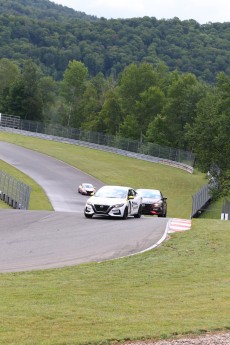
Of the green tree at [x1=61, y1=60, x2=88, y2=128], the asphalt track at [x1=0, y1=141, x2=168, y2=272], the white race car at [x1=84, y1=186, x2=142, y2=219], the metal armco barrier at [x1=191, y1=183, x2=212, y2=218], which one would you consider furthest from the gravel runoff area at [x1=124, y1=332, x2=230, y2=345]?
the green tree at [x1=61, y1=60, x2=88, y2=128]

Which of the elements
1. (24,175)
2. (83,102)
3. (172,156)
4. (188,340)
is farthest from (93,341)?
(83,102)

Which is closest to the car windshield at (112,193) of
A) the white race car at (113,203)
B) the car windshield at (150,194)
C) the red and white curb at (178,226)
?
the white race car at (113,203)

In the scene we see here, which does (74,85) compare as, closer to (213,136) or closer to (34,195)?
(213,136)

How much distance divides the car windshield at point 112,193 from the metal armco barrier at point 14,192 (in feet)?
41.8

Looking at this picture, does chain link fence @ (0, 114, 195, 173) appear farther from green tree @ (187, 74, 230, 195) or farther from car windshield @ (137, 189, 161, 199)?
car windshield @ (137, 189, 161, 199)

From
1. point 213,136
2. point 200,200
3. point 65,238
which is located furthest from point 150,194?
point 213,136

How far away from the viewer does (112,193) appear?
103 feet

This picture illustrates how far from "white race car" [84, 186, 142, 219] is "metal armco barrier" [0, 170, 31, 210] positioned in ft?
42.6

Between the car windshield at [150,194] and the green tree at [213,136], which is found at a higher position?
the green tree at [213,136]

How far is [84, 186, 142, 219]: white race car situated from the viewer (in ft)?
98.7

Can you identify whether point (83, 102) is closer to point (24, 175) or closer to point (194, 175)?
point (194, 175)

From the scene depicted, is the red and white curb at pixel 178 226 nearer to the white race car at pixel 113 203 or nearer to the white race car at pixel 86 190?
the white race car at pixel 113 203

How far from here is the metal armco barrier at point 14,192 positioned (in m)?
44.2

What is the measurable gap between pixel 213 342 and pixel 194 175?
252 ft
